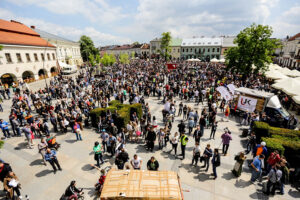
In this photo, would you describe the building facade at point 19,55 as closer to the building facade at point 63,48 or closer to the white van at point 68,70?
the white van at point 68,70

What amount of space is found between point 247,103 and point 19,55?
35.9 metres

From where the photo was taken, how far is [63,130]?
11664mm

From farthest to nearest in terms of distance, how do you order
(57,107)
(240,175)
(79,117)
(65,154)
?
1. (57,107)
2. (79,117)
3. (65,154)
4. (240,175)

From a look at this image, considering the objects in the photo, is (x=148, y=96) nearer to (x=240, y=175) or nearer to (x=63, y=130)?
(x=63, y=130)

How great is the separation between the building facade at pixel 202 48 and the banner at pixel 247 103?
60910 millimetres

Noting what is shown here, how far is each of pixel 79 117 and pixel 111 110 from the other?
2462 mm

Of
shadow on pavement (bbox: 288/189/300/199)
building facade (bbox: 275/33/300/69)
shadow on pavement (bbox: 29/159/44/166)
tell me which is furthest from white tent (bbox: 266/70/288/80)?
shadow on pavement (bbox: 29/159/44/166)

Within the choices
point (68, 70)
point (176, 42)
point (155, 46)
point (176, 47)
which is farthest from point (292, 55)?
point (68, 70)

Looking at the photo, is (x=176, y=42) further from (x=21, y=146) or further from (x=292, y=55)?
(x=21, y=146)

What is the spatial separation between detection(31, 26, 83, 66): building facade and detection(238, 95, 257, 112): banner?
141 feet

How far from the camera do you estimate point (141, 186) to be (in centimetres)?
507

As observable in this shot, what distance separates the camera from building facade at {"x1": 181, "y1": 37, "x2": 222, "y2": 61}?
225 feet

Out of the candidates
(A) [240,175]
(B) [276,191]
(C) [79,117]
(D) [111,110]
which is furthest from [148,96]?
(B) [276,191]

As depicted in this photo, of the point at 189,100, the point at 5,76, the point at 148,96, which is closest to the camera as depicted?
the point at 189,100
